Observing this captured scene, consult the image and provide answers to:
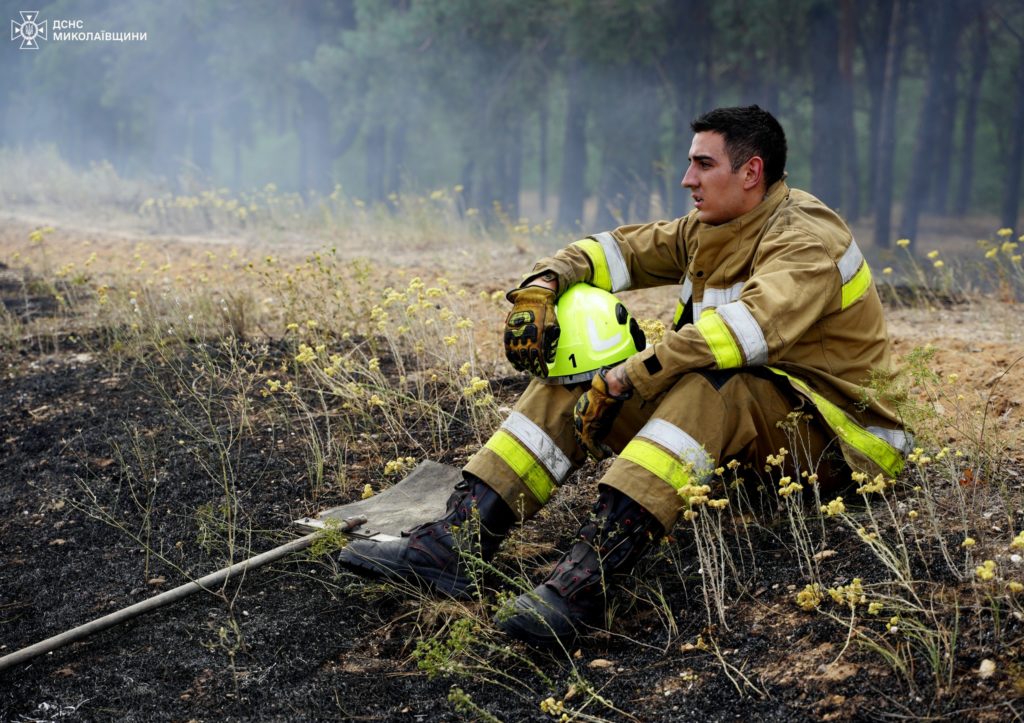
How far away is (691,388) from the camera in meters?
2.88

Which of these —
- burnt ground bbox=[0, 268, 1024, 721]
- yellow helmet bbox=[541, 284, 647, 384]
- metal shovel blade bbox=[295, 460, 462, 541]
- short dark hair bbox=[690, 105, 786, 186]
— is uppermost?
short dark hair bbox=[690, 105, 786, 186]

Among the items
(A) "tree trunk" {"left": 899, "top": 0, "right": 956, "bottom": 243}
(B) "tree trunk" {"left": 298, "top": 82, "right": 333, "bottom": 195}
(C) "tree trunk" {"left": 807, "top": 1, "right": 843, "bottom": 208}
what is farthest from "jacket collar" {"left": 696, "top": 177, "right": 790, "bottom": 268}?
(B) "tree trunk" {"left": 298, "top": 82, "right": 333, "bottom": 195}

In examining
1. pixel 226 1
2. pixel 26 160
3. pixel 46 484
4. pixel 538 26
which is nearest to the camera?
pixel 46 484

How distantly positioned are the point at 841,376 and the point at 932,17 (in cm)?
1983

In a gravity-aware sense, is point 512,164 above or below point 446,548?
above

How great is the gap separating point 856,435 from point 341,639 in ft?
5.54

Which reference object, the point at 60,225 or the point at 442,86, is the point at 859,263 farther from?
the point at 442,86

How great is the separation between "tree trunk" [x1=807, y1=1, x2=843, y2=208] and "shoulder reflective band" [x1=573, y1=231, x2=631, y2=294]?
52.2ft

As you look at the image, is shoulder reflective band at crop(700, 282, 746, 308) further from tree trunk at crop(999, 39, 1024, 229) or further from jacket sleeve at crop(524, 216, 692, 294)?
tree trunk at crop(999, 39, 1024, 229)

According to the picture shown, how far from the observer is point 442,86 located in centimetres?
2009

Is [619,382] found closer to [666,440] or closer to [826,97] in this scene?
[666,440]

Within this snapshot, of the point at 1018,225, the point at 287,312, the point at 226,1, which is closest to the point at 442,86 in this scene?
the point at 226,1

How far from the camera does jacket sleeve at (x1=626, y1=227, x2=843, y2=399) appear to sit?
9.30 feet

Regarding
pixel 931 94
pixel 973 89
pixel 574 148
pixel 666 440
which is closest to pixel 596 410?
pixel 666 440
